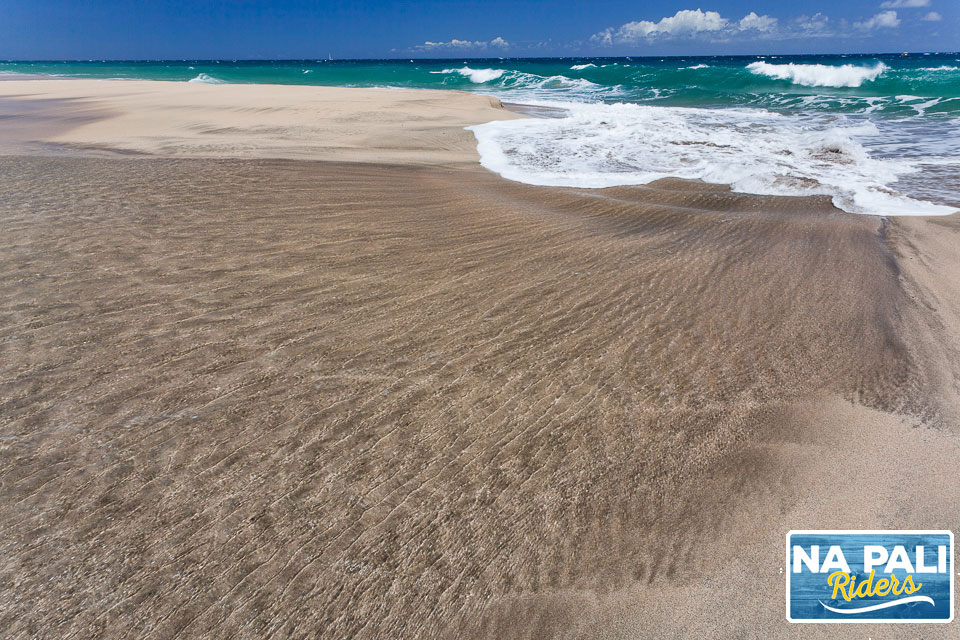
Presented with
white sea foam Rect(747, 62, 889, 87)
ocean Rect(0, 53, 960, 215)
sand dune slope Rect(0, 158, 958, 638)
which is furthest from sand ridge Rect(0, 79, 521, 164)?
white sea foam Rect(747, 62, 889, 87)

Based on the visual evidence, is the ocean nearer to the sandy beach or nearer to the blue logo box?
the sandy beach

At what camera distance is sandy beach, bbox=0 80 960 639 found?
1.90 metres

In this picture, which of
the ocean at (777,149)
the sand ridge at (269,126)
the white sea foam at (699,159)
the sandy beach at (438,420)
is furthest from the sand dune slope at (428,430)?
the sand ridge at (269,126)

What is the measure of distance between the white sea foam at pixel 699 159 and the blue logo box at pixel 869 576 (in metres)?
6.07

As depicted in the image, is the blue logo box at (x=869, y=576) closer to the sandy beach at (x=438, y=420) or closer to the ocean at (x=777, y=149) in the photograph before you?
the sandy beach at (x=438, y=420)

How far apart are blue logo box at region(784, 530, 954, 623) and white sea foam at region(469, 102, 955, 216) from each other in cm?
607

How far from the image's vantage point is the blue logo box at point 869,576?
1.97 m

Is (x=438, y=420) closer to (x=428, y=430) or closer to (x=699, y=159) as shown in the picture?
(x=428, y=430)

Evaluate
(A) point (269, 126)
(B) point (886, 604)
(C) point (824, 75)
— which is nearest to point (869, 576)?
(B) point (886, 604)

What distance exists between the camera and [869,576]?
6.87 ft

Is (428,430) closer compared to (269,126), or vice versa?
(428,430)

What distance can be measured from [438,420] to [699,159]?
9360mm

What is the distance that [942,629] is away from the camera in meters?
1.90

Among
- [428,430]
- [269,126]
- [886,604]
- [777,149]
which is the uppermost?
[269,126]
